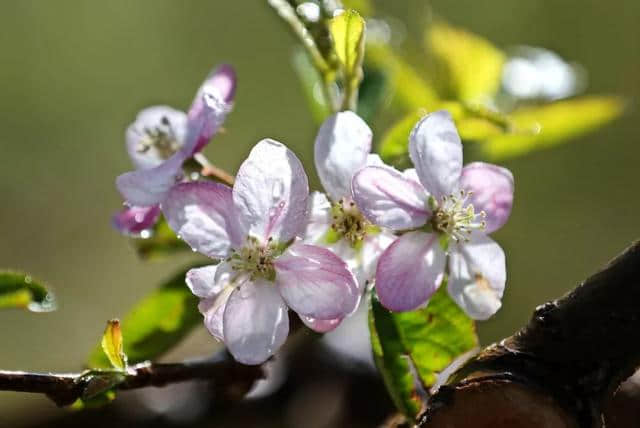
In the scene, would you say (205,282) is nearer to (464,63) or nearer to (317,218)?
(317,218)

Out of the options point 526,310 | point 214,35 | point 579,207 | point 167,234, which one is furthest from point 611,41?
point 167,234

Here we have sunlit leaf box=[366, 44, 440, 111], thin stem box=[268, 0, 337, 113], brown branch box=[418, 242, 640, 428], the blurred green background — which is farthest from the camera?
the blurred green background

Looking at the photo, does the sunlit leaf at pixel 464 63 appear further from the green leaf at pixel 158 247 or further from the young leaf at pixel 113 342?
the young leaf at pixel 113 342

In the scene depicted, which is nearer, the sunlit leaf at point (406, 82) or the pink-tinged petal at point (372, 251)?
the pink-tinged petal at point (372, 251)

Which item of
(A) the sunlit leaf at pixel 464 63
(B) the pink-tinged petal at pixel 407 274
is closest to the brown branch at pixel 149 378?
(B) the pink-tinged petal at pixel 407 274

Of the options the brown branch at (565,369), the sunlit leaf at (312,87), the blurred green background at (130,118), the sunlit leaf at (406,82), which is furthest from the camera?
the blurred green background at (130,118)

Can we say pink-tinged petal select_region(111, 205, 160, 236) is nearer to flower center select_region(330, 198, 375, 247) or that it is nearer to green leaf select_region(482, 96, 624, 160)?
flower center select_region(330, 198, 375, 247)

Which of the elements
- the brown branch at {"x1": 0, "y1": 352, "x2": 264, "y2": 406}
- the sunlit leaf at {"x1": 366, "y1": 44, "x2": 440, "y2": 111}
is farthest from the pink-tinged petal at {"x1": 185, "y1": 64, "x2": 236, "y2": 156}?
the sunlit leaf at {"x1": 366, "y1": 44, "x2": 440, "y2": 111}
